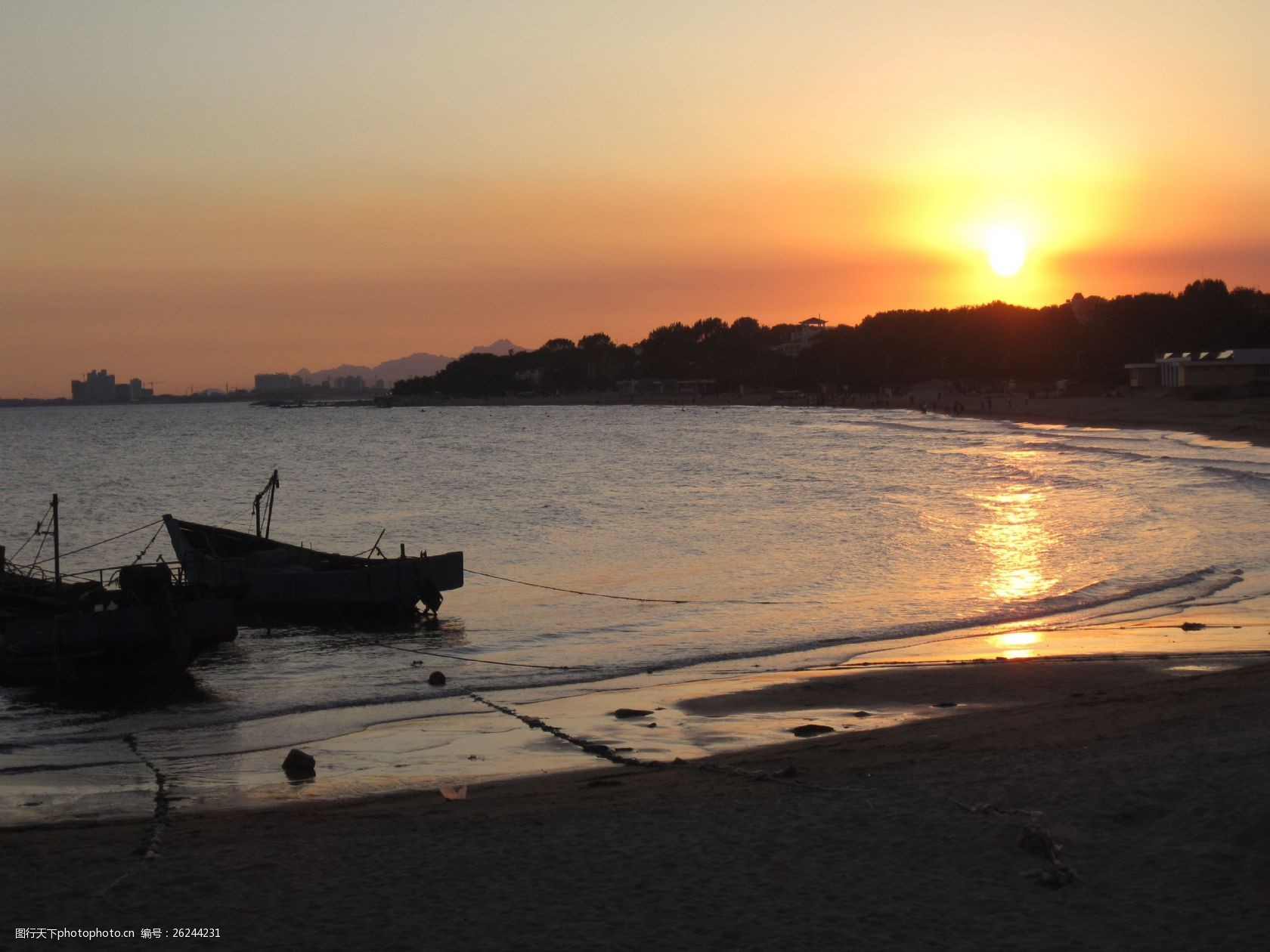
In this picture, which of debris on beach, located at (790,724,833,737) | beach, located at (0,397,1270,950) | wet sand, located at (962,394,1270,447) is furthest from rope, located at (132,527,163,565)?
wet sand, located at (962,394,1270,447)

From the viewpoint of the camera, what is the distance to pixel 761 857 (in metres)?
7.69

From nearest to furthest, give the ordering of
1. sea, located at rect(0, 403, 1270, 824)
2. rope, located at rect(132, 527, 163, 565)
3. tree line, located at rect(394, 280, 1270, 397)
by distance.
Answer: sea, located at rect(0, 403, 1270, 824) < rope, located at rect(132, 527, 163, 565) < tree line, located at rect(394, 280, 1270, 397)

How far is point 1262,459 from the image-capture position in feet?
170

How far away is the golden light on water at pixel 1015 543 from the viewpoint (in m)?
24.1

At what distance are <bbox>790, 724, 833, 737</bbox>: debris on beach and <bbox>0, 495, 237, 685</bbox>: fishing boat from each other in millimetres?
9683

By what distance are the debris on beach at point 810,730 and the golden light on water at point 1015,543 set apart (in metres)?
11.4

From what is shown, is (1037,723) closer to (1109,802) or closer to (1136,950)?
(1109,802)

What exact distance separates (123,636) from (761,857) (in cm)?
1218

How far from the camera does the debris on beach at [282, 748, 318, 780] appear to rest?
37.0 feet

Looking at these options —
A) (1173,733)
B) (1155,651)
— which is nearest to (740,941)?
(1173,733)

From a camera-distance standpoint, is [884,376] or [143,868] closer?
[143,868]

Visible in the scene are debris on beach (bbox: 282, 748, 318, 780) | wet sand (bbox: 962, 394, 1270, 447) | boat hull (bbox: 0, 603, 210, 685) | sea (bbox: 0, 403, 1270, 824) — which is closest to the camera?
debris on beach (bbox: 282, 748, 318, 780)

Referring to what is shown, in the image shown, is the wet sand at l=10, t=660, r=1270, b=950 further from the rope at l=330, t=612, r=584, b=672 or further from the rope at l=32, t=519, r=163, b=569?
the rope at l=32, t=519, r=163, b=569

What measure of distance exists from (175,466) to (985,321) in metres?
131
